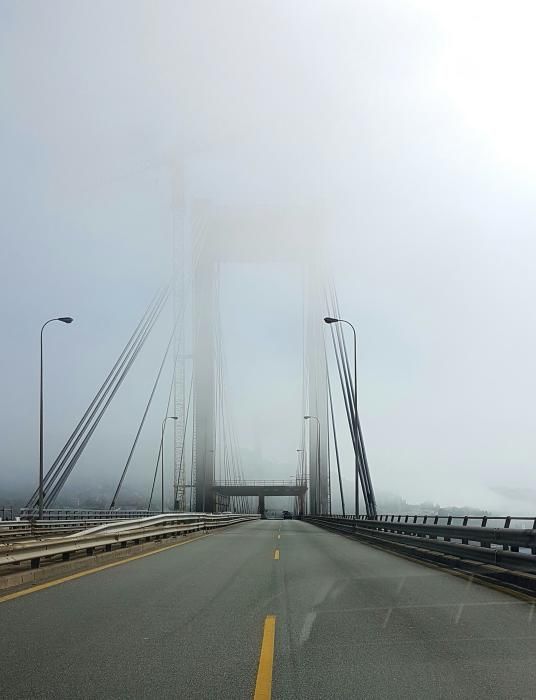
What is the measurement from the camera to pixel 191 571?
46.0 feet

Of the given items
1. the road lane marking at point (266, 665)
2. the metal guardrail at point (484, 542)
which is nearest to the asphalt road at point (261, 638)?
the road lane marking at point (266, 665)

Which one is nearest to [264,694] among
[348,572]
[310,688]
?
[310,688]

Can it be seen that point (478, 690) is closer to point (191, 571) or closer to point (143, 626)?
point (143, 626)

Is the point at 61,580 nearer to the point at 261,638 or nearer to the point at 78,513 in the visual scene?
the point at 261,638

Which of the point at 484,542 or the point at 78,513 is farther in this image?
the point at 78,513

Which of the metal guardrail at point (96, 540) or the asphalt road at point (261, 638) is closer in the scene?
the asphalt road at point (261, 638)

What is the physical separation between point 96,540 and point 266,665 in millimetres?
10651

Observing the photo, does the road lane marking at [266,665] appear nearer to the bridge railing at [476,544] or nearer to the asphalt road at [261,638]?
the asphalt road at [261,638]

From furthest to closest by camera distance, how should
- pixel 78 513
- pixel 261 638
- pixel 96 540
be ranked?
1. pixel 78 513
2. pixel 96 540
3. pixel 261 638

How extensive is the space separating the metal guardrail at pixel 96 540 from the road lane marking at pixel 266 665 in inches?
192

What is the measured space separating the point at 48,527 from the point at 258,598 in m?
25.5

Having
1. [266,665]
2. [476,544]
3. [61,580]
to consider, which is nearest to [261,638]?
[266,665]

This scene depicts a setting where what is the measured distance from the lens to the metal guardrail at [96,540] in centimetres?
1172

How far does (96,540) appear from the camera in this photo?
52.5 feet
